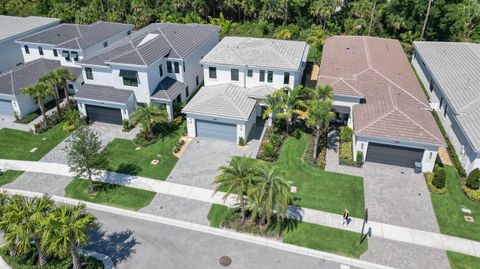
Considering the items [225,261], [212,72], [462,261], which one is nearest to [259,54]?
[212,72]

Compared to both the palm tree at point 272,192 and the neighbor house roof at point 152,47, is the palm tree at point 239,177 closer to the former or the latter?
the palm tree at point 272,192

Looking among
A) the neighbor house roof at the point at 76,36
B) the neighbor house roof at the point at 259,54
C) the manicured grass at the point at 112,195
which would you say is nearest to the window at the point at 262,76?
the neighbor house roof at the point at 259,54

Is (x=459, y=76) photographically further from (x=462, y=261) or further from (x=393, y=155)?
(x=462, y=261)

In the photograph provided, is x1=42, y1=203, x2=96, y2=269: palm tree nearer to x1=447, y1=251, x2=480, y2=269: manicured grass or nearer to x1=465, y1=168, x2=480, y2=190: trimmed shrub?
x1=447, y1=251, x2=480, y2=269: manicured grass

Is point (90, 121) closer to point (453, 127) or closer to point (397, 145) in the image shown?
point (397, 145)

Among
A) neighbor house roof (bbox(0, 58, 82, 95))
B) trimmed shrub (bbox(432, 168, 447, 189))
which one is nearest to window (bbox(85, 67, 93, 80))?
neighbor house roof (bbox(0, 58, 82, 95))

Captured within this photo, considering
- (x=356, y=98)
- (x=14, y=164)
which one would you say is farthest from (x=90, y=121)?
(x=356, y=98)
